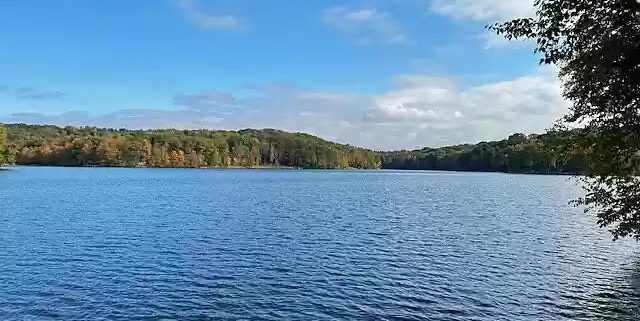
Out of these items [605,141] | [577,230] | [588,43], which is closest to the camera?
[588,43]

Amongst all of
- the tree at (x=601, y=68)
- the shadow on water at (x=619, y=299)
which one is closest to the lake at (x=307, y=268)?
the shadow on water at (x=619, y=299)

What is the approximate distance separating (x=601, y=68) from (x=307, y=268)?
16074mm

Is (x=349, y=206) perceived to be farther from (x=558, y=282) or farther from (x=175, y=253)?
(x=558, y=282)

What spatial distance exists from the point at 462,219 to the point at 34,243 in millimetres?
33782

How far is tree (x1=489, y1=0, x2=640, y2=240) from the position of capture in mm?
12656

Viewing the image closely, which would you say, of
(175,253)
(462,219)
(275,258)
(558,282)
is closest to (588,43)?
(558,282)

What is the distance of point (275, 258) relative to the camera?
90.4 feet

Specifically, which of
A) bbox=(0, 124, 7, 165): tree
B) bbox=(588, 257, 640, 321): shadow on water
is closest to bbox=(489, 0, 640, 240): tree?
bbox=(588, 257, 640, 321): shadow on water

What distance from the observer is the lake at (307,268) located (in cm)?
1880

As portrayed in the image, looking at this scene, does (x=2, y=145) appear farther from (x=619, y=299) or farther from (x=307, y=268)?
(x=619, y=299)

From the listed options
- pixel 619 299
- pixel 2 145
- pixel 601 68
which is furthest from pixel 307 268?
pixel 2 145

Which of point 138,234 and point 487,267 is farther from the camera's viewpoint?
point 138,234

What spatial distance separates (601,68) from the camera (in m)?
13.1

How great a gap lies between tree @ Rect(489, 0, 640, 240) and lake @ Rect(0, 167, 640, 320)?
618cm
